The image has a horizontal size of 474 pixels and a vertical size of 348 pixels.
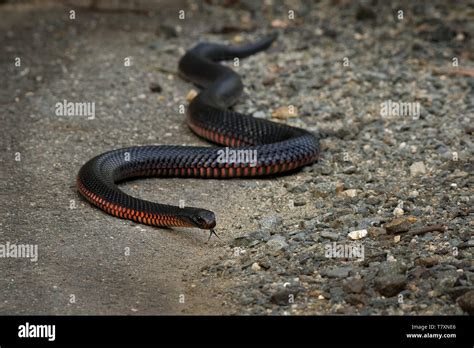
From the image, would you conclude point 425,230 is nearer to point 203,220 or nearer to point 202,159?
point 203,220

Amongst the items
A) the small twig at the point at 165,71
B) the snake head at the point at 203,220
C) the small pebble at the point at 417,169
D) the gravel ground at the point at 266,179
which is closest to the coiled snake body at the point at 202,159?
the snake head at the point at 203,220

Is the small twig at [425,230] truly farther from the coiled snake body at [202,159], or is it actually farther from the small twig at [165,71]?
the small twig at [165,71]

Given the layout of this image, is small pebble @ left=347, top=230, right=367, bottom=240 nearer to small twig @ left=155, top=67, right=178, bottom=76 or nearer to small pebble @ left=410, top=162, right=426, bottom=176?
small pebble @ left=410, top=162, right=426, bottom=176

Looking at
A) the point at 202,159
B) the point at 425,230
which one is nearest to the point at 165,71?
the point at 202,159

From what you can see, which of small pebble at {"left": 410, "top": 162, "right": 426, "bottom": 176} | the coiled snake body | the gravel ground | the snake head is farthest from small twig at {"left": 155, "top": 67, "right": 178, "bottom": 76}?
the snake head

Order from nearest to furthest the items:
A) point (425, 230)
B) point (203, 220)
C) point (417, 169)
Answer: point (425, 230), point (203, 220), point (417, 169)

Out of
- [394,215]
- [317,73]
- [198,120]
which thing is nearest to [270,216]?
[394,215]
